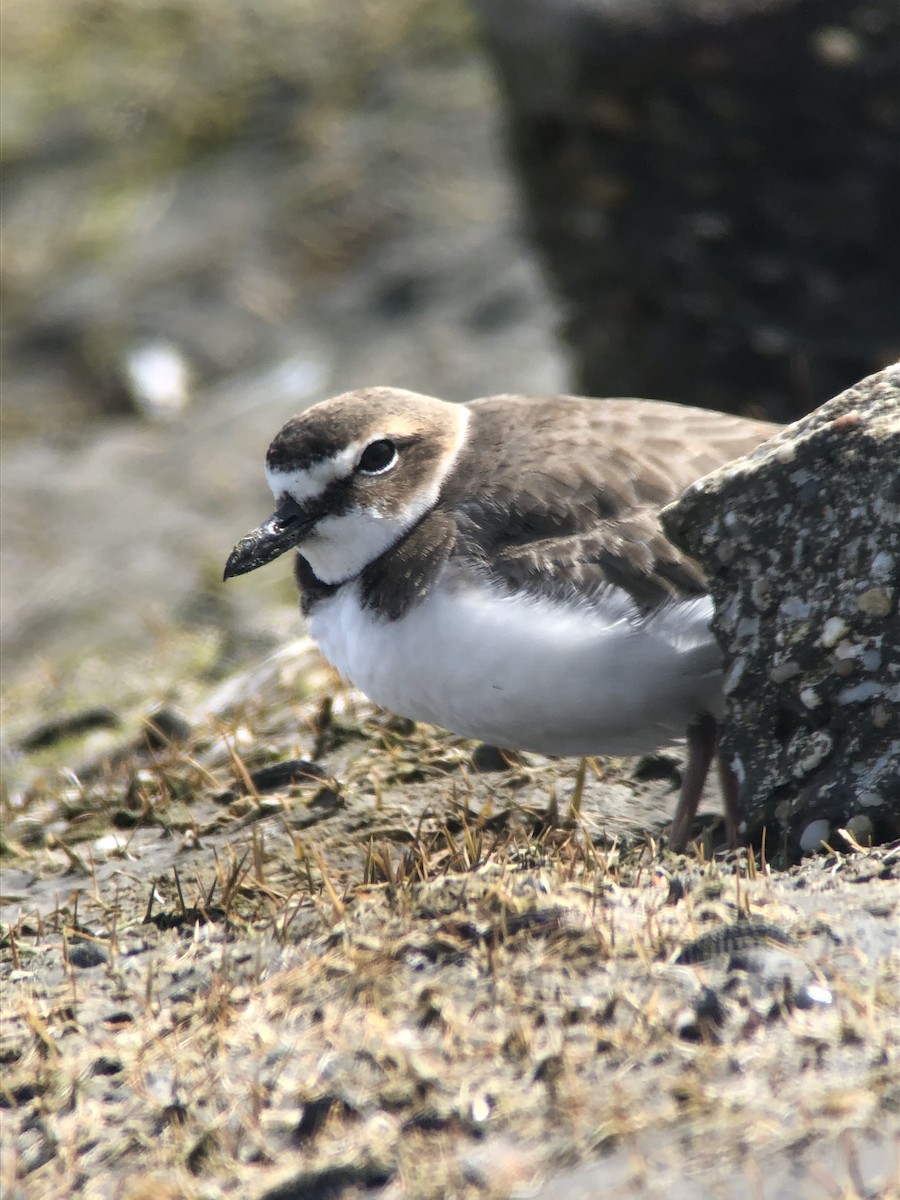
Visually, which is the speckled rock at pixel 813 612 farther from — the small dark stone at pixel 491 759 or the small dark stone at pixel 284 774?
the small dark stone at pixel 284 774

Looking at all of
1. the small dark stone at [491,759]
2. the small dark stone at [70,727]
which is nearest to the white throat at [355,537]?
the small dark stone at [491,759]

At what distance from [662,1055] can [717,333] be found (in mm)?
5782

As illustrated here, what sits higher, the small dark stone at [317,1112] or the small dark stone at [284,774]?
the small dark stone at [317,1112]

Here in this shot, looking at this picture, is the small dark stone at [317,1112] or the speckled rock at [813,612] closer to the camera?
the small dark stone at [317,1112]

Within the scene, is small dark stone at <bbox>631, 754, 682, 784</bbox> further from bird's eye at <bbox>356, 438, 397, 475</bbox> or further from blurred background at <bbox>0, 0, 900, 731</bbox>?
blurred background at <bbox>0, 0, 900, 731</bbox>

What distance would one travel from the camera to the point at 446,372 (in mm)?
9930

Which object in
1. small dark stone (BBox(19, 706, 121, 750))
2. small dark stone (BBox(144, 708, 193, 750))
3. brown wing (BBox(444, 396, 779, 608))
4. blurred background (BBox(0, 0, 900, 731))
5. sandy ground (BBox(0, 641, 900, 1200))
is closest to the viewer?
sandy ground (BBox(0, 641, 900, 1200))

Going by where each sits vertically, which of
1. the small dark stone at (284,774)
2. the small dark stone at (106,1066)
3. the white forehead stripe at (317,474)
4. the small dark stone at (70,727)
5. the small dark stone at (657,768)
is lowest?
the small dark stone at (70,727)

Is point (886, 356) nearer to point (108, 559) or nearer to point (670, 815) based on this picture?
point (670, 815)

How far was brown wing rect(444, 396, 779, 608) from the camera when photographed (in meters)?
4.30

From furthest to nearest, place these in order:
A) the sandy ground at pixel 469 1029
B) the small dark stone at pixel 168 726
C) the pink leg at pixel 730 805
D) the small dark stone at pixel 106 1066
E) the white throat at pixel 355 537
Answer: the small dark stone at pixel 168 726
the white throat at pixel 355 537
the pink leg at pixel 730 805
the small dark stone at pixel 106 1066
the sandy ground at pixel 469 1029

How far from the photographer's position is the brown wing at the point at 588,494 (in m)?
4.30

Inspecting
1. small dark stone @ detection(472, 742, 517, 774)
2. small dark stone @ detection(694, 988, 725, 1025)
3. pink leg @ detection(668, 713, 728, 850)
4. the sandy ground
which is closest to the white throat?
small dark stone @ detection(472, 742, 517, 774)

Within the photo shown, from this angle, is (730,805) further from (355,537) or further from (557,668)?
(355,537)
